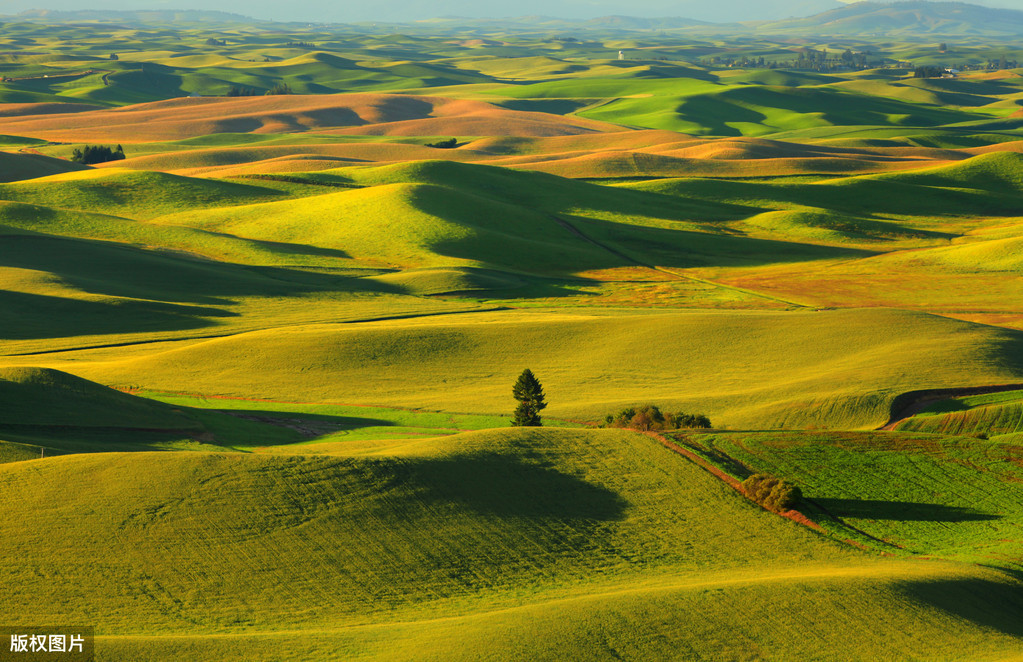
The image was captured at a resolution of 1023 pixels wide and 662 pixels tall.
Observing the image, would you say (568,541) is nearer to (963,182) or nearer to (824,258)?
(824,258)

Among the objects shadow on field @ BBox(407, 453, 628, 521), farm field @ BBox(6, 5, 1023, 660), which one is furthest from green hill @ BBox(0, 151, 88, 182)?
shadow on field @ BBox(407, 453, 628, 521)

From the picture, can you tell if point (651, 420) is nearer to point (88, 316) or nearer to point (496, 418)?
point (496, 418)

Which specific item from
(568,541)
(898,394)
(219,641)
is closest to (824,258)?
(898,394)

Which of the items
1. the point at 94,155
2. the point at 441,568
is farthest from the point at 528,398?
the point at 94,155

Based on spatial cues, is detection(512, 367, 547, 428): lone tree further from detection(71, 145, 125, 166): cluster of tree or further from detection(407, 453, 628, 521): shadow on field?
detection(71, 145, 125, 166): cluster of tree

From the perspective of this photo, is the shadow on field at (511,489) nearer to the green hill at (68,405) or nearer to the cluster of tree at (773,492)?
the cluster of tree at (773,492)

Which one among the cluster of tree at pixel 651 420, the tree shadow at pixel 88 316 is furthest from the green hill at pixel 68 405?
the tree shadow at pixel 88 316
